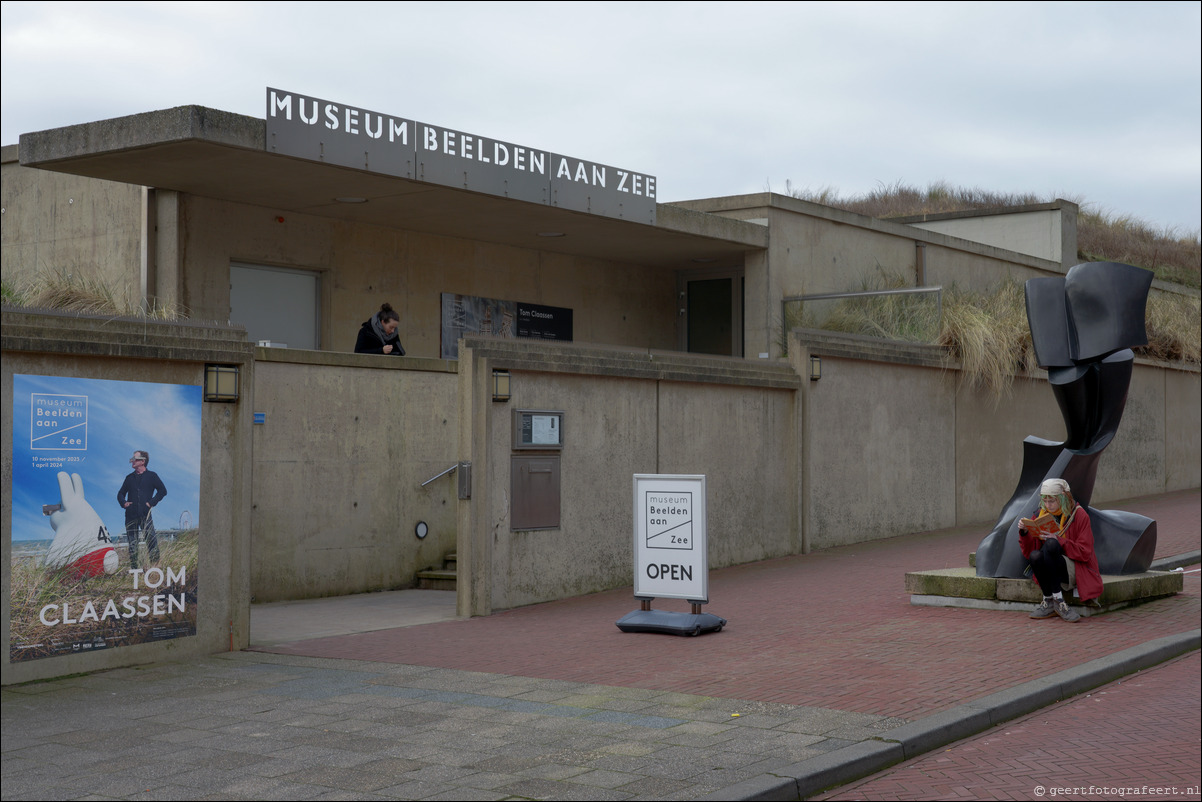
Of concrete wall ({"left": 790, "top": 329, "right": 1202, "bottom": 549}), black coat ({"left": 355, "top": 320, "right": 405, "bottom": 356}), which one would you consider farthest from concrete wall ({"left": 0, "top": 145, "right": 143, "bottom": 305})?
concrete wall ({"left": 790, "top": 329, "right": 1202, "bottom": 549})

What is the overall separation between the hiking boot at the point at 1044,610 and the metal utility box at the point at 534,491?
4.77 metres

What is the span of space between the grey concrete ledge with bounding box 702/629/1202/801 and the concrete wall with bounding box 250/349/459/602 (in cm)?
794

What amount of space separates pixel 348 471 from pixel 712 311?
1008 cm

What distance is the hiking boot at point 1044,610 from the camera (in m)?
10.6

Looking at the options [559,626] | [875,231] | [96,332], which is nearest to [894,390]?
[875,231]

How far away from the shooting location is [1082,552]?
414 inches

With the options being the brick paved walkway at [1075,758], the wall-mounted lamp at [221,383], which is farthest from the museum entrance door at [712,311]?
the brick paved walkway at [1075,758]

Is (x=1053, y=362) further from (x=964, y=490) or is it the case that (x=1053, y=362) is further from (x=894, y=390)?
(x=964, y=490)

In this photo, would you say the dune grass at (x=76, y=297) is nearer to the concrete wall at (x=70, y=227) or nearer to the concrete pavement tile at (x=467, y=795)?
the concrete wall at (x=70, y=227)

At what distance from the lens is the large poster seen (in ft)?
27.5

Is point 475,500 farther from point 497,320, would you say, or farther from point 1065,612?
point 497,320

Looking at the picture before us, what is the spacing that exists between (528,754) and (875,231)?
57.4ft

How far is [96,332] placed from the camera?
8828 millimetres

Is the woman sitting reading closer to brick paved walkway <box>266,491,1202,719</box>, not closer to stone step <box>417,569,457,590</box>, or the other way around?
brick paved walkway <box>266,491,1202,719</box>
